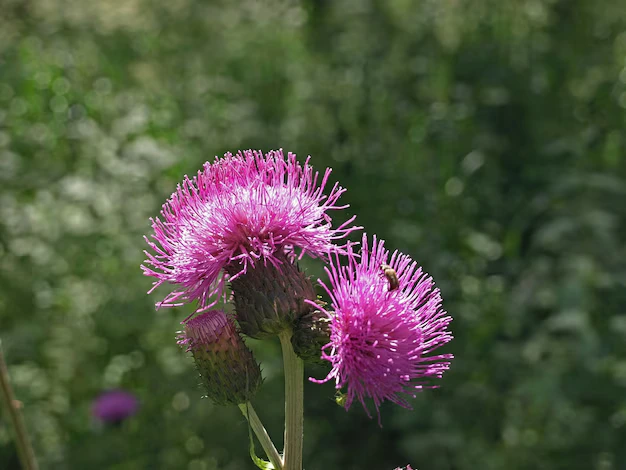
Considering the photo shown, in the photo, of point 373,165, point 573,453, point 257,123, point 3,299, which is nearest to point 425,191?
point 373,165

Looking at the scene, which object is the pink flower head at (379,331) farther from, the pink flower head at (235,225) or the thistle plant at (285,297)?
the pink flower head at (235,225)

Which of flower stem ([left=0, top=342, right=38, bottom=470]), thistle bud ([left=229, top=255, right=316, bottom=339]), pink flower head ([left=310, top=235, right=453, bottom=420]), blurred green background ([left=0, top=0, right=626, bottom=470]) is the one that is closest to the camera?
pink flower head ([left=310, top=235, right=453, bottom=420])

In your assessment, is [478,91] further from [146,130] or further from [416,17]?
[146,130]

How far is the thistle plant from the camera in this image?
173 centimetres

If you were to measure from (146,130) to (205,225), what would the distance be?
10.1 ft

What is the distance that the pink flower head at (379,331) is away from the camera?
5.59 ft

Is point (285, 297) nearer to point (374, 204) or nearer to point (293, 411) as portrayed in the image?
point (293, 411)

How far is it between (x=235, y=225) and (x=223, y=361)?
1.08 ft

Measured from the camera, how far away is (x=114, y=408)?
371cm

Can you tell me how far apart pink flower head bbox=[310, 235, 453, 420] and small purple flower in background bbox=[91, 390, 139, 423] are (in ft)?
7.26

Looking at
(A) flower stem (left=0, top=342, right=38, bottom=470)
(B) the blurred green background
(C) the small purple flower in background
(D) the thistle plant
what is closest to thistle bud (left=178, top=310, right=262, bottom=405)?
(D) the thistle plant

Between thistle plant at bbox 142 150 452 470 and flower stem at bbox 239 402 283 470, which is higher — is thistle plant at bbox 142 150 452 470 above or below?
above

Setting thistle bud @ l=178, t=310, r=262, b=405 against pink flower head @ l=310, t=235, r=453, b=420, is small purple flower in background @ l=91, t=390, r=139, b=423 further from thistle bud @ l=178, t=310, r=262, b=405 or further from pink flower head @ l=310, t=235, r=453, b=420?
pink flower head @ l=310, t=235, r=453, b=420

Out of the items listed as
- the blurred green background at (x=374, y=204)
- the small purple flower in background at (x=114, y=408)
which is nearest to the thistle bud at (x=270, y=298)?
the blurred green background at (x=374, y=204)
